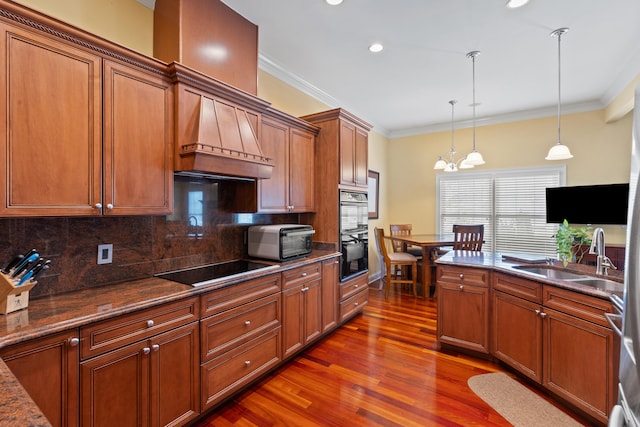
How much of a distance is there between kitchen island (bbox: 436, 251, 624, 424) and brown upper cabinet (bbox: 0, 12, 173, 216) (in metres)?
2.61

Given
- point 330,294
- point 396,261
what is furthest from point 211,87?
point 396,261

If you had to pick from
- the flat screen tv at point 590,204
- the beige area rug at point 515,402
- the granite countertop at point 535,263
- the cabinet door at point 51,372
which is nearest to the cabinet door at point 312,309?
the granite countertop at point 535,263

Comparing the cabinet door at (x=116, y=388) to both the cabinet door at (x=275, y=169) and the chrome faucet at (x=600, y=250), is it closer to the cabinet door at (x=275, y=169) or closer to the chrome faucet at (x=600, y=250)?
the cabinet door at (x=275, y=169)

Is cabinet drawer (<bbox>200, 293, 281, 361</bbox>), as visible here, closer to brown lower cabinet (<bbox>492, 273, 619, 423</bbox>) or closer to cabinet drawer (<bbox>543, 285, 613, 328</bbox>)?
brown lower cabinet (<bbox>492, 273, 619, 423</bbox>)

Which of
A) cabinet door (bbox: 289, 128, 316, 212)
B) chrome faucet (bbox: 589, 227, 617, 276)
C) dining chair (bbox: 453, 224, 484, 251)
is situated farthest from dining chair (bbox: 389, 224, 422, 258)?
chrome faucet (bbox: 589, 227, 617, 276)

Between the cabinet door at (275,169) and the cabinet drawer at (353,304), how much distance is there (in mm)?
1356

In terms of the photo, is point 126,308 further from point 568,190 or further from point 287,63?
point 568,190

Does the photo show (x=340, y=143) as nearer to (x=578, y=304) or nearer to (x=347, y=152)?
(x=347, y=152)

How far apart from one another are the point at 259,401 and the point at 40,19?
2.60m

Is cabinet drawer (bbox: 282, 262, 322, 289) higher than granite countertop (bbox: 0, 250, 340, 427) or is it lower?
lower

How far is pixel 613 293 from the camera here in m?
1.83

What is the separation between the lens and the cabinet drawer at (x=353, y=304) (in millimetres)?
3408

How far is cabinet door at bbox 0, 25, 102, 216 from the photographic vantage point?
53.5 inches

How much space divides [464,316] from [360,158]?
2126 millimetres
